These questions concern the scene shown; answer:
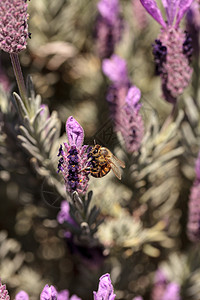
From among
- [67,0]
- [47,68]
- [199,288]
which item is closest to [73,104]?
[47,68]

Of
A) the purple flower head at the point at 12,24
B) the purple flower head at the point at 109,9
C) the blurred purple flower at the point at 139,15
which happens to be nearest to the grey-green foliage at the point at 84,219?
the purple flower head at the point at 12,24

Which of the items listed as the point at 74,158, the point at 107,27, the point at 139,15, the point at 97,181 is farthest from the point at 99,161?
the point at 139,15

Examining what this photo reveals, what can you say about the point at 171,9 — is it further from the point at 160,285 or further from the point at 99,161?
the point at 160,285

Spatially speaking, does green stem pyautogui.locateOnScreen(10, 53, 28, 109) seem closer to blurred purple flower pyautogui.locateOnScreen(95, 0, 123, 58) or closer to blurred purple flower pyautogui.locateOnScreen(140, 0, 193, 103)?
blurred purple flower pyautogui.locateOnScreen(140, 0, 193, 103)

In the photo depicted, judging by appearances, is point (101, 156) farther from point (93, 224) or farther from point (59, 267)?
point (59, 267)

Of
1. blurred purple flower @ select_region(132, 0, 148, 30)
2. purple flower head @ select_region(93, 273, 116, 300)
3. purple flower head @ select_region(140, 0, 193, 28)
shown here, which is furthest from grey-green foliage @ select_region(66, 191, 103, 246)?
blurred purple flower @ select_region(132, 0, 148, 30)

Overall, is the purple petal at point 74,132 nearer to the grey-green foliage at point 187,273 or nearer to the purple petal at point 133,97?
the purple petal at point 133,97
